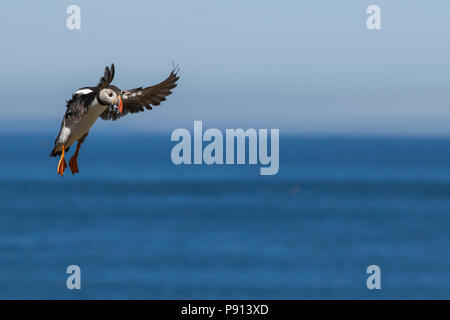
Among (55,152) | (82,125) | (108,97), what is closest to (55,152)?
(55,152)

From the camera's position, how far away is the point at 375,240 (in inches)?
3000

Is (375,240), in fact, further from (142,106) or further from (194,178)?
(142,106)

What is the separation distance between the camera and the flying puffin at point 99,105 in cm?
924

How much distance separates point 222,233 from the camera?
267ft

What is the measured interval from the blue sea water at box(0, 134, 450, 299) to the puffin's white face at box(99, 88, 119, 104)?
43.6m

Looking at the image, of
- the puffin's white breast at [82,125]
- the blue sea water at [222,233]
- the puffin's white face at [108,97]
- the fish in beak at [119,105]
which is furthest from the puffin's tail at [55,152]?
the blue sea water at [222,233]

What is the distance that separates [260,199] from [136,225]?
1057 inches

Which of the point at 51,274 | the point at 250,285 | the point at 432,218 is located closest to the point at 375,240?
the point at 432,218

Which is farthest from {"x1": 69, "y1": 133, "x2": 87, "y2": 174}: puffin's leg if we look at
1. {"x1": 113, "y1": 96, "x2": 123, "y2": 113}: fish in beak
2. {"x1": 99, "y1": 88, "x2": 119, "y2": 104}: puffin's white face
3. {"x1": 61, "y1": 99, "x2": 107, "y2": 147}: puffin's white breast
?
{"x1": 99, "y1": 88, "x2": 119, "y2": 104}: puffin's white face

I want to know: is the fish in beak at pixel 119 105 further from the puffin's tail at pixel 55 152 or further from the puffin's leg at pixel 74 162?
the puffin's tail at pixel 55 152

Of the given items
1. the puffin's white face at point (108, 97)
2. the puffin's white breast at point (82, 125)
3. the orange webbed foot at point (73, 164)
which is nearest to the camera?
the puffin's white face at point (108, 97)

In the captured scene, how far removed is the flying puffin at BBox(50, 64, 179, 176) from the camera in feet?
30.3

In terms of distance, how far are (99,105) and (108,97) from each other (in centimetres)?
14
